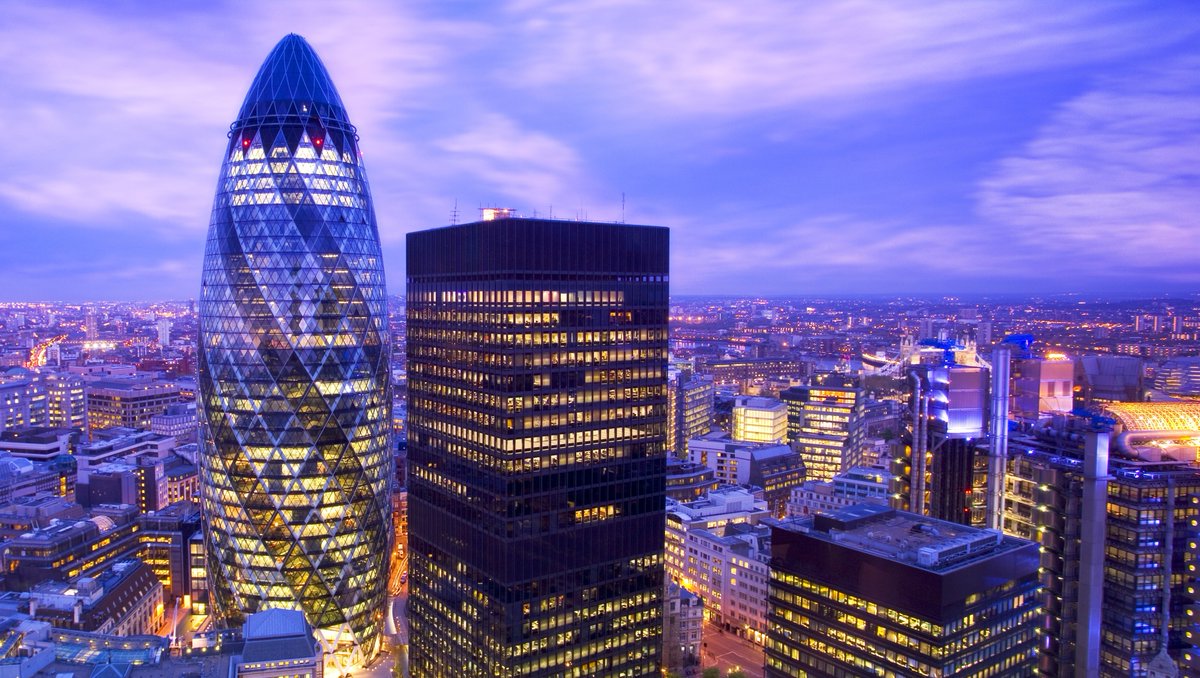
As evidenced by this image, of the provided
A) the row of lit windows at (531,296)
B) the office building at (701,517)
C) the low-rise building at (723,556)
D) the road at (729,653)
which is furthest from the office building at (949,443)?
the row of lit windows at (531,296)

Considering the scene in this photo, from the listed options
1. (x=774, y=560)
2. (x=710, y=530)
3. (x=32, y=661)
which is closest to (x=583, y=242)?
(x=774, y=560)

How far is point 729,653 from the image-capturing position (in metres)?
129

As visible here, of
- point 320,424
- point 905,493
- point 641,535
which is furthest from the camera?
point 905,493

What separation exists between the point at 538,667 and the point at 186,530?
3372 inches

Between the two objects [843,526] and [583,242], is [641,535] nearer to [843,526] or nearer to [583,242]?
[843,526]

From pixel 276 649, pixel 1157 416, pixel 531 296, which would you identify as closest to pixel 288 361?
pixel 276 649

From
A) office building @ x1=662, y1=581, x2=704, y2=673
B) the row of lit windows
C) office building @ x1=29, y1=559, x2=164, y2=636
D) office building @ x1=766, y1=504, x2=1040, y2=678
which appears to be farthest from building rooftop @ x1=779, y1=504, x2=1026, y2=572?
office building @ x1=29, y1=559, x2=164, y2=636

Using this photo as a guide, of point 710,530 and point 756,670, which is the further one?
point 710,530

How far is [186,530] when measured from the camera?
5645 inches

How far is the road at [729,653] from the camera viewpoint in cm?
12250

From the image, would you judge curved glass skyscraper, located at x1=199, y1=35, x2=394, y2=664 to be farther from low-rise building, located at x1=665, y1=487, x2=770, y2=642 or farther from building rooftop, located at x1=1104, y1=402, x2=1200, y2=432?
building rooftop, located at x1=1104, y1=402, x2=1200, y2=432

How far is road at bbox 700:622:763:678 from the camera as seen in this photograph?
122 meters

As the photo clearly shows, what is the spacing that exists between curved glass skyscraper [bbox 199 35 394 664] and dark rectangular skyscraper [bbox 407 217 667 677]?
24422 millimetres

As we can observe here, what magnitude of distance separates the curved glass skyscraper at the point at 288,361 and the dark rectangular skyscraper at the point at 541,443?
24.4m
